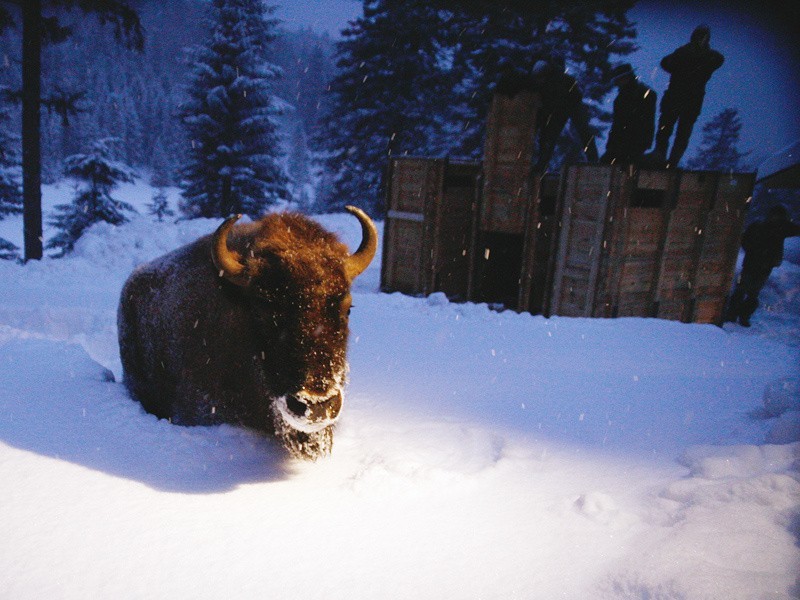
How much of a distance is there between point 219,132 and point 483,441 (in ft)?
70.2

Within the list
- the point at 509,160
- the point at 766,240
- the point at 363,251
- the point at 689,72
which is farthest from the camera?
the point at 766,240

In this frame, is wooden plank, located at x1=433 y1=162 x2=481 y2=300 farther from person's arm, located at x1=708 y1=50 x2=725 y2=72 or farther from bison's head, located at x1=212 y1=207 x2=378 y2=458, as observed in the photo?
bison's head, located at x1=212 y1=207 x2=378 y2=458

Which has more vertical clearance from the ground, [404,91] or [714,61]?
[404,91]

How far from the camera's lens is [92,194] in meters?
21.9

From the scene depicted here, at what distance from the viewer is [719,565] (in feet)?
6.23

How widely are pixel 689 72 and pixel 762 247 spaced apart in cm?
445

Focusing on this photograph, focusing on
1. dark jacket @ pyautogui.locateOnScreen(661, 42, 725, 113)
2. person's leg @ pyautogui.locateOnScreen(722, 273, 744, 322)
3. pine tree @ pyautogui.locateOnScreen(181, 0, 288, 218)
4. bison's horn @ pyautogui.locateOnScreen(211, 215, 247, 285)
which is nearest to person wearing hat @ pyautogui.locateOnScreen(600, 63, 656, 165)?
dark jacket @ pyautogui.locateOnScreen(661, 42, 725, 113)

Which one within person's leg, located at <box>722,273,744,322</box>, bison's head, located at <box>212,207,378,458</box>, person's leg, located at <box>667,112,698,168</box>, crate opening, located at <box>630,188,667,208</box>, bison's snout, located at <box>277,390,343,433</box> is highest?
person's leg, located at <box>667,112,698,168</box>

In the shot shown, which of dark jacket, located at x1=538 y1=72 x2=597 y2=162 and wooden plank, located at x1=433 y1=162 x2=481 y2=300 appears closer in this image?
dark jacket, located at x1=538 y1=72 x2=597 y2=162

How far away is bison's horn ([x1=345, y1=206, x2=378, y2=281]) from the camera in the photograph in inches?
129

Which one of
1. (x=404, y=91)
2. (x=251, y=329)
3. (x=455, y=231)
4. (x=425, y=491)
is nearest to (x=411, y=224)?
(x=455, y=231)

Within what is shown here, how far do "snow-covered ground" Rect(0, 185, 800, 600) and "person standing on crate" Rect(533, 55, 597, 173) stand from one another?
20.3 feet

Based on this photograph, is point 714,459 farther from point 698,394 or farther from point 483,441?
point 698,394

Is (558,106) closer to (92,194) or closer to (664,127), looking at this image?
(664,127)
